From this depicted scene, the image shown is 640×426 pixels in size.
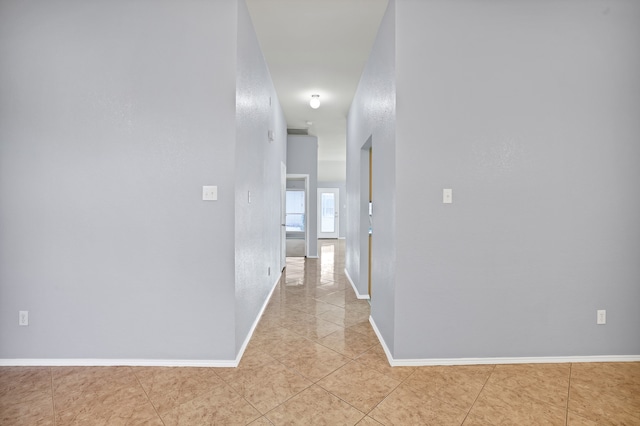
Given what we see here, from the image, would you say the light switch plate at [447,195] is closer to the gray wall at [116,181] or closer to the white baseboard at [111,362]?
the gray wall at [116,181]

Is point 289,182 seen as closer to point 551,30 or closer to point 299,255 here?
point 299,255

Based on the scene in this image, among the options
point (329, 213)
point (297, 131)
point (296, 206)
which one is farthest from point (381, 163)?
point (329, 213)

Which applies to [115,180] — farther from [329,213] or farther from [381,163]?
[329,213]

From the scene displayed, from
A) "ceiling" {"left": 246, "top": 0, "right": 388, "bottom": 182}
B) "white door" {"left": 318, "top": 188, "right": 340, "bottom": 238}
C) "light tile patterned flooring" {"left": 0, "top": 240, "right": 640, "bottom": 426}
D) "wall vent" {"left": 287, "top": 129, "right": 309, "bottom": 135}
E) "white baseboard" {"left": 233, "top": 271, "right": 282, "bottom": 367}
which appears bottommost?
"light tile patterned flooring" {"left": 0, "top": 240, "right": 640, "bottom": 426}

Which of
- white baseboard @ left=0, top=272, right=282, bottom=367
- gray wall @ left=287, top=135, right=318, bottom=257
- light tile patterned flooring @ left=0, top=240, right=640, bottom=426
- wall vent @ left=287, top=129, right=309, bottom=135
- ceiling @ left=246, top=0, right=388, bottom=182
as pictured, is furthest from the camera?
gray wall @ left=287, top=135, right=318, bottom=257

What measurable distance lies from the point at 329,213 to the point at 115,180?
9.72 meters

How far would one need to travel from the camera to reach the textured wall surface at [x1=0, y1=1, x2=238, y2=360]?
7.41ft

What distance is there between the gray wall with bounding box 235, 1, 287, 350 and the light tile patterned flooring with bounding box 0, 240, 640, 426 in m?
0.46

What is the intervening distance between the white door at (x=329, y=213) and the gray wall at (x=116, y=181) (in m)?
9.49

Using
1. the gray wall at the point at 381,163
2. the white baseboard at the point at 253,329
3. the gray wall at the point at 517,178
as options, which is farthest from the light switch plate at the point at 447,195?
the white baseboard at the point at 253,329

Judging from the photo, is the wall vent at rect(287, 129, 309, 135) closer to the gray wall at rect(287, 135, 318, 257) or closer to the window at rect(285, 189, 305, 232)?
the gray wall at rect(287, 135, 318, 257)

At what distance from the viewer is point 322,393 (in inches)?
76.0

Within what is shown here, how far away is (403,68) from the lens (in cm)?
227

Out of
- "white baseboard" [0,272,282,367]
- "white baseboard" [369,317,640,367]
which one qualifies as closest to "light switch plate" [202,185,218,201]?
"white baseboard" [0,272,282,367]
